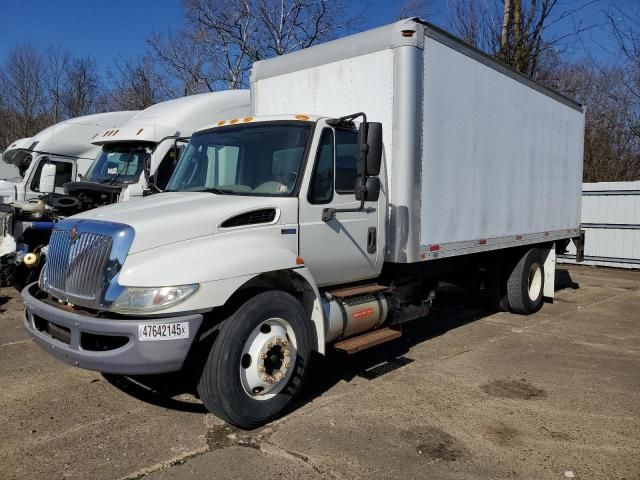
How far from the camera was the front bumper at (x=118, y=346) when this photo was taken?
376 cm

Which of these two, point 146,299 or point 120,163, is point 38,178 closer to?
point 120,163

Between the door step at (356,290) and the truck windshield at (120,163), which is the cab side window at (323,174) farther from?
the truck windshield at (120,163)

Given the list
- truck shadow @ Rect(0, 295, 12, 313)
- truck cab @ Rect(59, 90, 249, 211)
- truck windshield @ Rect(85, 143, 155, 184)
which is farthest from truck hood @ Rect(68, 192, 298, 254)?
truck shadow @ Rect(0, 295, 12, 313)

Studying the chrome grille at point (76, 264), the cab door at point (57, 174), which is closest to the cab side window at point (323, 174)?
the chrome grille at point (76, 264)

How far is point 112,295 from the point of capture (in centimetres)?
386

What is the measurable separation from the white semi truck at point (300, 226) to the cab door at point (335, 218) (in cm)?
2

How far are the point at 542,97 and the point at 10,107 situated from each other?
3256 cm

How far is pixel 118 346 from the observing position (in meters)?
3.90

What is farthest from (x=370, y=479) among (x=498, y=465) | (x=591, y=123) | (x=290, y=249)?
(x=591, y=123)

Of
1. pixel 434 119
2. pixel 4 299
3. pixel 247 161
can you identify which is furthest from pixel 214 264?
pixel 4 299

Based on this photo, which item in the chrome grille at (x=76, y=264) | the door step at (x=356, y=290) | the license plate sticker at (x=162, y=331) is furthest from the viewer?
the door step at (x=356, y=290)

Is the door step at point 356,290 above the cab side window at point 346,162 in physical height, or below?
below

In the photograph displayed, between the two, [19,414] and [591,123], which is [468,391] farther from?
[591,123]

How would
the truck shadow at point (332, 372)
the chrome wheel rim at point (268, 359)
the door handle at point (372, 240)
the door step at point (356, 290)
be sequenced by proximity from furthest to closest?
the door handle at point (372, 240)
the door step at point (356, 290)
the truck shadow at point (332, 372)
the chrome wheel rim at point (268, 359)
